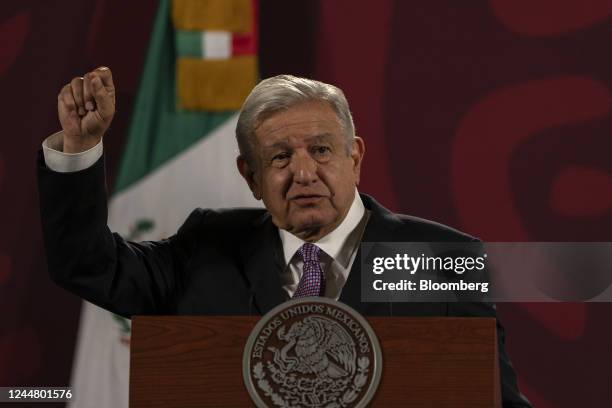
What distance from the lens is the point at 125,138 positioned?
126 inches

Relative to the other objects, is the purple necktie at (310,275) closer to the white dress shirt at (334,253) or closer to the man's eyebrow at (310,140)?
the white dress shirt at (334,253)

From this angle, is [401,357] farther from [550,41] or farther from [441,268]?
[550,41]

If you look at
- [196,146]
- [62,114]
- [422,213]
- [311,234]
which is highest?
[62,114]

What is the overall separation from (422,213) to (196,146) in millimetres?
760

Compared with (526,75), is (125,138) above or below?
below

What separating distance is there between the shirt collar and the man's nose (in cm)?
12

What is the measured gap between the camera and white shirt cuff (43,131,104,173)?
171cm

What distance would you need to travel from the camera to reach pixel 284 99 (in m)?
1.90

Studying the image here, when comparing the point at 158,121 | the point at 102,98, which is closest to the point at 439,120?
the point at 158,121

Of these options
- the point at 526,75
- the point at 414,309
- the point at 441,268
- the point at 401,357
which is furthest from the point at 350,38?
the point at 401,357

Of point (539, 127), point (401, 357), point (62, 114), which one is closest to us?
point (401, 357)

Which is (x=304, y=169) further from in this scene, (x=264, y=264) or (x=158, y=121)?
(x=158, y=121)

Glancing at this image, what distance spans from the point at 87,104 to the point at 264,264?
0.47 m

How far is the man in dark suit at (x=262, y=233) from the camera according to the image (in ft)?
5.82
